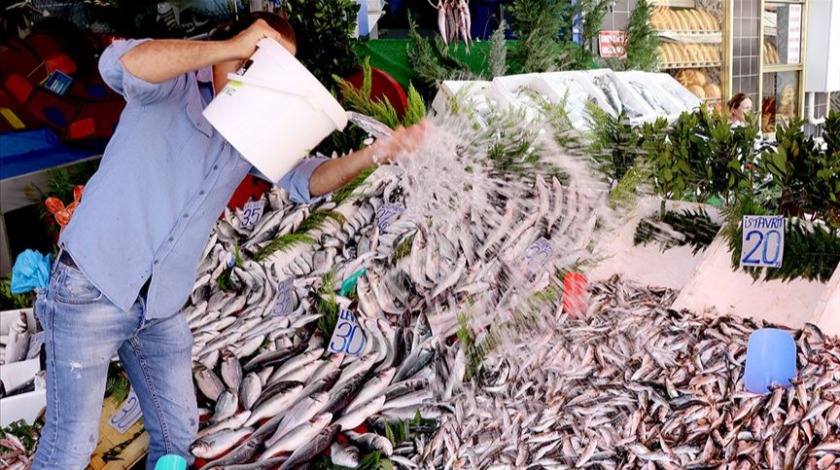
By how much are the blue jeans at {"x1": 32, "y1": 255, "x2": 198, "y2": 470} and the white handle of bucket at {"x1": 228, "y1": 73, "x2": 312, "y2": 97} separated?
553mm

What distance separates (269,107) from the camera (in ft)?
4.89

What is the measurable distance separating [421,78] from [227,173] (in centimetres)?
370

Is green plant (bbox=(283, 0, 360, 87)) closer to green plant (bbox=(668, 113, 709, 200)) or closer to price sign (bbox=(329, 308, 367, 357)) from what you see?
green plant (bbox=(668, 113, 709, 200))

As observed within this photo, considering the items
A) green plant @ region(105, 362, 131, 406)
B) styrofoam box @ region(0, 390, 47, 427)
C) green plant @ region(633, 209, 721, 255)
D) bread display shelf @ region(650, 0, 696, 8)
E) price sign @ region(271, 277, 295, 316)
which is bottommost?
styrofoam box @ region(0, 390, 47, 427)

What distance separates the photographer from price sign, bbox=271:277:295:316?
2461 millimetres

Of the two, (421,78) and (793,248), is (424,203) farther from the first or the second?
(421,78)

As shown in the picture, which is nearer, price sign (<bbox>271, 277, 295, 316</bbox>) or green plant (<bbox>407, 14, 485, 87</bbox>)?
price sign (<bbox>271, 277, 295, 316</bbox>)

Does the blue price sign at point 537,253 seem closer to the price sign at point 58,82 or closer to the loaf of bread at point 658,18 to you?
the price sign at point 58,82

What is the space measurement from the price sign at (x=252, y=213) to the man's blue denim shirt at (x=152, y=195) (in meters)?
1.49

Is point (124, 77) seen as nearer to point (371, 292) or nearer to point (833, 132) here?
point (371, 292)

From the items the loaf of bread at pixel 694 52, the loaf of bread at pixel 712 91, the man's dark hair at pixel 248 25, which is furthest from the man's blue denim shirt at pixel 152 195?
the loaf of bread at pixel 712 91

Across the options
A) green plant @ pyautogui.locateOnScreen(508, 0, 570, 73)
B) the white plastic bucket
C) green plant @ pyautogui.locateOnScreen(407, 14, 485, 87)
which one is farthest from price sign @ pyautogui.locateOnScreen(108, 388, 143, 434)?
green plant @ pyautogui.locateOnScreen(508, 0, 570, 73)

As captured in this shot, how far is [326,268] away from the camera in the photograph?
263 centimetres

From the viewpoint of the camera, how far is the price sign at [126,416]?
211 centimetres
